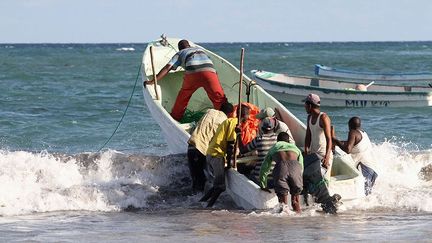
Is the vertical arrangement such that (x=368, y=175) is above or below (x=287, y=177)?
below

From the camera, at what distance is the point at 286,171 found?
34.8 ft

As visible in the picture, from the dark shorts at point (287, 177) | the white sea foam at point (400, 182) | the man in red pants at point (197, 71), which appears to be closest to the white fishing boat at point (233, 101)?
the dark shorts at point (287, 177)

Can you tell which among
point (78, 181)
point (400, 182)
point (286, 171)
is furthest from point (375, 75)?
point (286, 171)

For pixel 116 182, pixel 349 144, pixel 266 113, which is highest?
pixel 266 113

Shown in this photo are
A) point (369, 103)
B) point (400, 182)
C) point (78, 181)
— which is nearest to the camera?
point (78, 181)

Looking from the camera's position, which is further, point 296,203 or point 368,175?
point 368,175

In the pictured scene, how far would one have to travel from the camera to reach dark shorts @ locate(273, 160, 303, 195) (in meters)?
10.6

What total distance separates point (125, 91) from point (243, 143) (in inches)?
827

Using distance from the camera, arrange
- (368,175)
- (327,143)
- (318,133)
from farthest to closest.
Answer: (368,175)
(318,133)
(327,143)

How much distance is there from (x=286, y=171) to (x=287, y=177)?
0.23ft

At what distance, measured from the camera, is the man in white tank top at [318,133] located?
37.0ft

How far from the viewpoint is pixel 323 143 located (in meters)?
11.5

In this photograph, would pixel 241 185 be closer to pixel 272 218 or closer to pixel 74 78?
pixel 272 218

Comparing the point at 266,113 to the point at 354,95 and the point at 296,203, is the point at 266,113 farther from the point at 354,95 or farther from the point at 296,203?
the point at 354,95
